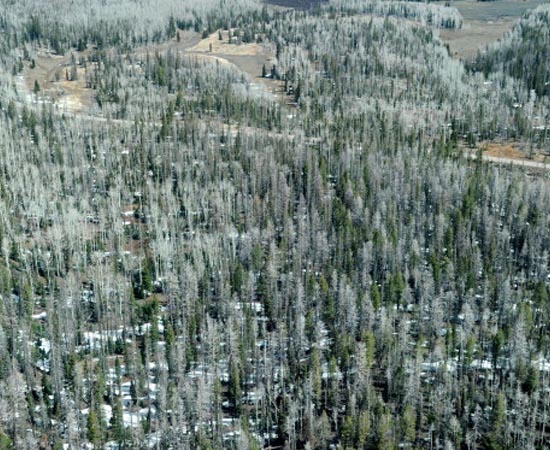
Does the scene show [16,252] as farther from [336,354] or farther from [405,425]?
[405,425]

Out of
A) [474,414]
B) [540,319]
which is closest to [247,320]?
[474,414]

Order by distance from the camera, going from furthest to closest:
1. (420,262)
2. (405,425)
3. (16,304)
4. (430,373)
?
(420,262), (16,304), (430,373), (405,425)

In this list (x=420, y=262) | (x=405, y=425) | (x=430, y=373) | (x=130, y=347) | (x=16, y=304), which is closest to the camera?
(x=405, y=425)

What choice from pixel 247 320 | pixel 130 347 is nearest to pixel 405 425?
pixel 247 320

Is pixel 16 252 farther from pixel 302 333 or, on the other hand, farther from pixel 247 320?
pixel 302 333

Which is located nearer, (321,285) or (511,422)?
(511,422)

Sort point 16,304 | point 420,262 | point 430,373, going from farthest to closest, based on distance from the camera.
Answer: point 420,262
point 16,304
point 430,373

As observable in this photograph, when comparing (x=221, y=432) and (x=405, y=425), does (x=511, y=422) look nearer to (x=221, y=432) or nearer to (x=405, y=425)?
(x=405, y=425)

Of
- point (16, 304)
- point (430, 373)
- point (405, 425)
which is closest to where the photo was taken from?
point (405, 425)

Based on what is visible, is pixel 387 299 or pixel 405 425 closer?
pixel 405 425
